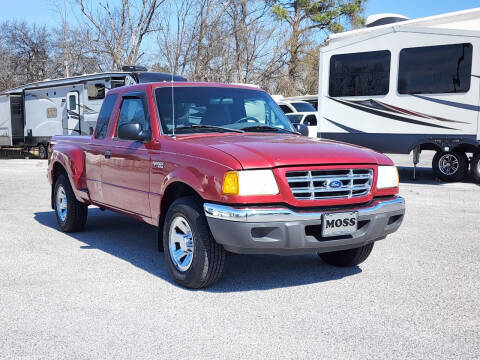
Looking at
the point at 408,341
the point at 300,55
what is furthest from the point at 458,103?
the point at 300,55

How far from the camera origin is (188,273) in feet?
15.6

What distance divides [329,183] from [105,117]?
317cm

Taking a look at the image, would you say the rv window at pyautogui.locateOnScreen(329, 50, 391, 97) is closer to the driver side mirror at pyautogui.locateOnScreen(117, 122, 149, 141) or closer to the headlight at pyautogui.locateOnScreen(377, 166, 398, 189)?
the headlight at pyautogui.locateOnScreen(377, 166, 398, 189)

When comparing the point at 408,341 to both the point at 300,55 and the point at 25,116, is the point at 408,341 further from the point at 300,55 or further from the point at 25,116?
the point at 300,55

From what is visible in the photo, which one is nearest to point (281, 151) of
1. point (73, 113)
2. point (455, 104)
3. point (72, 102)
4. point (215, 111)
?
point (215, 111)

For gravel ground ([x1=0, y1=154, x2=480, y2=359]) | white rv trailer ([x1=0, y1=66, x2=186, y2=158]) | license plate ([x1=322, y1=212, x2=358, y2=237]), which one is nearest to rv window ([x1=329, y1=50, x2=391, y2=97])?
white rv trailer ([x1=0, y1=66, x2=186, y2=158])

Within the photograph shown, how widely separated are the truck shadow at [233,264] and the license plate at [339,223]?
74 cm

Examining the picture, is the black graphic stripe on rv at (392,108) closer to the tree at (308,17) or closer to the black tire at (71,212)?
the black tire at (71,212)

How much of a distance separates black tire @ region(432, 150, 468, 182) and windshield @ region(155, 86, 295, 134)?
26.1 ft

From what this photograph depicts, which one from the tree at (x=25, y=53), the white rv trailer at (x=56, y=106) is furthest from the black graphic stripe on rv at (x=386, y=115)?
the tree at (x=25, y=53)

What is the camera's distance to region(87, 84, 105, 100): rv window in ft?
59.2

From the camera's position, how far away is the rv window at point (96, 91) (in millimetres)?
18031

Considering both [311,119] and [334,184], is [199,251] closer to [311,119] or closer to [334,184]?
[334,184]

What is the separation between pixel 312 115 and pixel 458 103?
9593 millimetres
